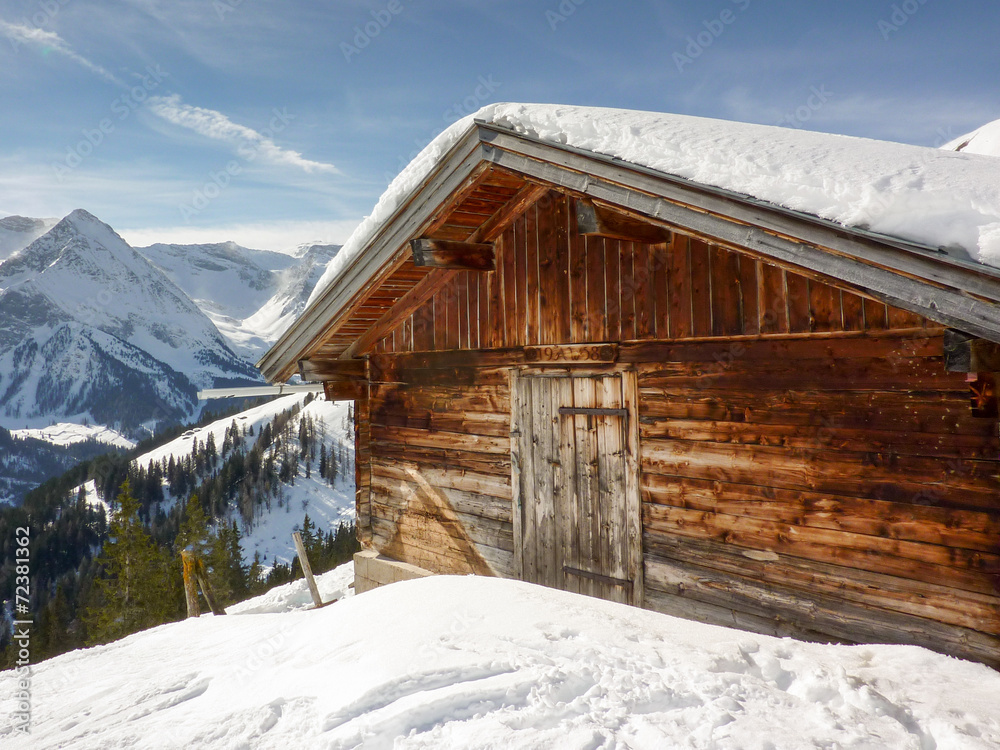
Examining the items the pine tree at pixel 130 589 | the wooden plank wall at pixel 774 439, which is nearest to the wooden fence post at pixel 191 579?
the wooden plank wall at pixel 774 439

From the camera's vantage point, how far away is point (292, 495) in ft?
368

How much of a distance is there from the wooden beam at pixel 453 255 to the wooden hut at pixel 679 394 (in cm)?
2

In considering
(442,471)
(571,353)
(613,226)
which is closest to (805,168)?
(613,226)

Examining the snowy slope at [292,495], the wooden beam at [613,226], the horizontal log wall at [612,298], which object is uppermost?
the wooden beam at [613,226]

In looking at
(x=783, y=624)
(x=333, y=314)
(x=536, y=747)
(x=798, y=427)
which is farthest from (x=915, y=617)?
(x=333, y=314)

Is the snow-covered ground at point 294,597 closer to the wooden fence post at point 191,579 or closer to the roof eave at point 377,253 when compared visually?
the wooden fence post at point 191,579

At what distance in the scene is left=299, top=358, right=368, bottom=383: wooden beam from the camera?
7.04m

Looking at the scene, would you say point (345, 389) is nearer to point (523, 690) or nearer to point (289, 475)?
point (523, 690)

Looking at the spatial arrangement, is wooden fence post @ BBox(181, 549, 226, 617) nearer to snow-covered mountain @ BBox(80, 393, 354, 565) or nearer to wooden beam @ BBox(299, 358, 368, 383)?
wooden beam @ BBox(299, 358, 368, 383)

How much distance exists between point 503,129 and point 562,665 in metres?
3.57

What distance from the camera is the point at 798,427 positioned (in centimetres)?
406

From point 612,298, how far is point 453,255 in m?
1.54

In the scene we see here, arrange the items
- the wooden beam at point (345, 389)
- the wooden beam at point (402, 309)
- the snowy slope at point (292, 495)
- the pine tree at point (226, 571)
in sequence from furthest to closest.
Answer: the snowy slope at point (292, 495) → the pine tree at point (226, 571) → the wooden beam at point (345, 389) → the wooden beam at point (402, 309)

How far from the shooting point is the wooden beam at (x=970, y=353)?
3.07 m
